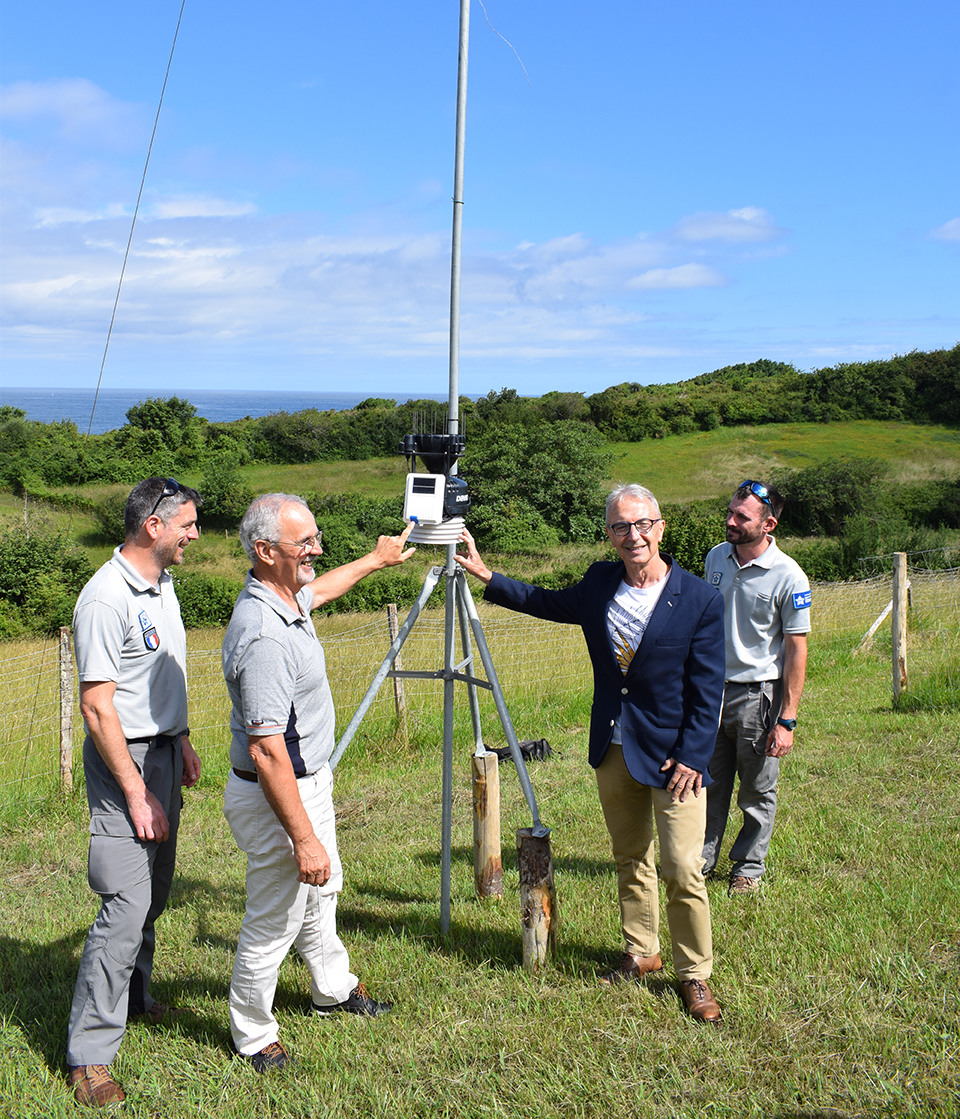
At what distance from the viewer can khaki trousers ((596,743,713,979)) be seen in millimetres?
2996

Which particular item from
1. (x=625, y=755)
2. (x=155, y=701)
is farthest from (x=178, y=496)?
(x=625, y=755)

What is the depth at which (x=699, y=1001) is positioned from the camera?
2967 mm

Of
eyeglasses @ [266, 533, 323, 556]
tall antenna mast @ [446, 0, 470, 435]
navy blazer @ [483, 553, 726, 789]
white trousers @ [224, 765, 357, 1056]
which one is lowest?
white trousers @ [224, 765, 357, 1056]

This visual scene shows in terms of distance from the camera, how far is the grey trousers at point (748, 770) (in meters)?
3.93

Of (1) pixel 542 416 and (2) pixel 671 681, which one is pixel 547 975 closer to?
(2) pixel 671 681

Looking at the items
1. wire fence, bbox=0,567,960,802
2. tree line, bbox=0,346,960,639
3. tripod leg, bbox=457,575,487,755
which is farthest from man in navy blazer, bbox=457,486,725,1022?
tree line, bbox=0,346,960,639

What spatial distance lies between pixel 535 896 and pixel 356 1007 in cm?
79

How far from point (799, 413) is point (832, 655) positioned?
177ft

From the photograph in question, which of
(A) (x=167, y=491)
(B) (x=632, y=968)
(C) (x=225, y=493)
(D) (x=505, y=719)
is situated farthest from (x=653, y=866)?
(C) (x=225, y=493)

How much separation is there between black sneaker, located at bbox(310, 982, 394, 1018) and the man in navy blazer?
3.06ft

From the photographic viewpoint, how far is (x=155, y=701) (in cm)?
285

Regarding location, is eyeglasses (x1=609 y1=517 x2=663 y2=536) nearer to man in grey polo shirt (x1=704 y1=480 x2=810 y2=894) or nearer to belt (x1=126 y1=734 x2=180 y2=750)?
man in grey polo shirt (x1=704 y1=480 x2=810 y2=894)

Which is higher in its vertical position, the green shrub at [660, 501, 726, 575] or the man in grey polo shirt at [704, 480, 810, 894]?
the man in grey polo shirt at [704, 480, 810, 894]

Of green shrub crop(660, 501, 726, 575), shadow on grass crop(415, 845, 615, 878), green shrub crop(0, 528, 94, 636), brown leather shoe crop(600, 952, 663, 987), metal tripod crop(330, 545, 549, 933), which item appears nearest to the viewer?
brown leather shoe crop(600, 952, 663, 987)
